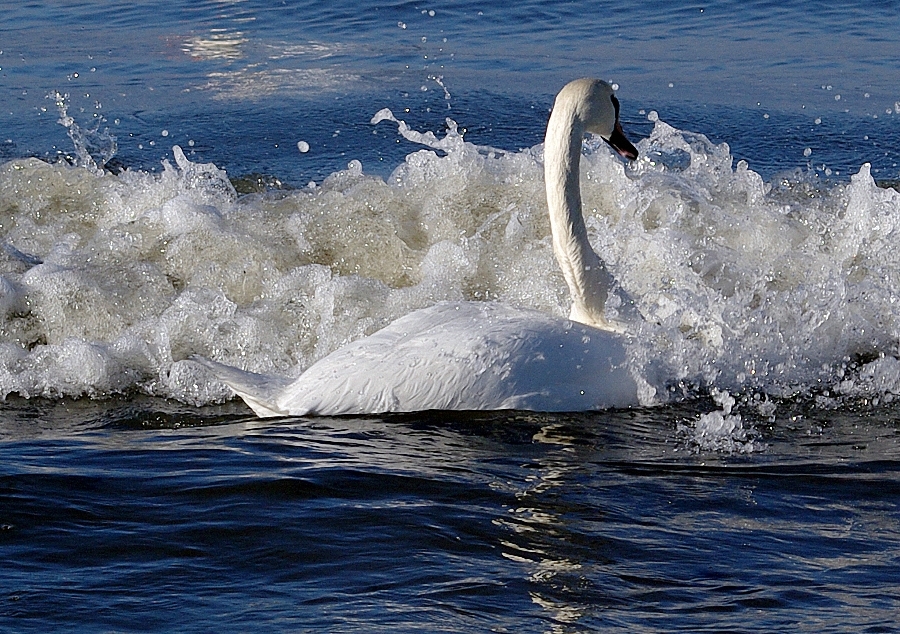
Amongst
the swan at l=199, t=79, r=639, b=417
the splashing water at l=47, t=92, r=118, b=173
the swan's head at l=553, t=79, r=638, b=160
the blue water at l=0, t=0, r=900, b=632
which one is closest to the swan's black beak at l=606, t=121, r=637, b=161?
the swan's head at l=553, t=79, r=638, b=160

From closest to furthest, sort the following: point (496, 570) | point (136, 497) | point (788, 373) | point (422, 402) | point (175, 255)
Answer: point (496, 570), point (136, 497), point (422, 402), point (788, 373), point (175, 255)

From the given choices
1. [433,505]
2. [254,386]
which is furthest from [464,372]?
[433,505]

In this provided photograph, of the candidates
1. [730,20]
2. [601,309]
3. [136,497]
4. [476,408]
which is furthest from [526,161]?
[730,20]

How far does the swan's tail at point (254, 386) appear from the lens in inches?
216

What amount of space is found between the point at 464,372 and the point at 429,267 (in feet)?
7.69

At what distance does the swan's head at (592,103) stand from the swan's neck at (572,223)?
28mm

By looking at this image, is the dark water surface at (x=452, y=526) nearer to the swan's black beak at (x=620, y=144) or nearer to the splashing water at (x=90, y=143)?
the swan's black beak at (x=620, y=144)

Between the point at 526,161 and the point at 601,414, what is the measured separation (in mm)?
3601

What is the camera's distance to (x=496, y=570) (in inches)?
151

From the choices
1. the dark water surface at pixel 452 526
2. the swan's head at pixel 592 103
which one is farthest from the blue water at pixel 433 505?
the swan's head at pixel 592 103

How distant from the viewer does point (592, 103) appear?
600 centimetres

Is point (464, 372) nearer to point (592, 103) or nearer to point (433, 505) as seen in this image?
point (433, 505)

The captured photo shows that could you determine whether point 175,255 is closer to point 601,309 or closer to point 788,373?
point 601,309

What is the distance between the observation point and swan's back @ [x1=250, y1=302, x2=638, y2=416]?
5355 mm
